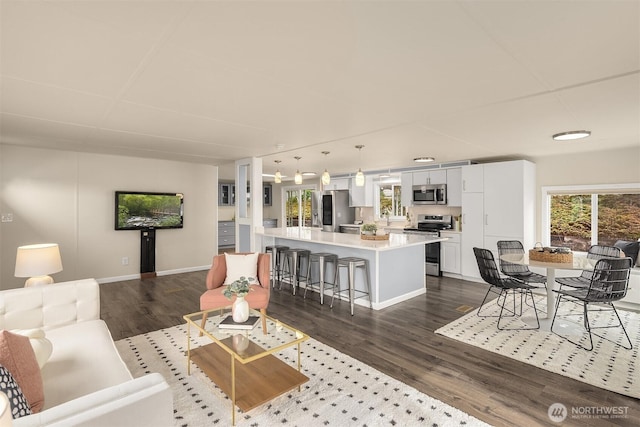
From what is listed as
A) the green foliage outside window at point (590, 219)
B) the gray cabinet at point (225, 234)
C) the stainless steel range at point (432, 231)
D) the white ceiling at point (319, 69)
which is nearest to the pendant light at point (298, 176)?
the white ceiling at point (319, 69)

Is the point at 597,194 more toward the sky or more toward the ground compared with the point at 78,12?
more toward the ground

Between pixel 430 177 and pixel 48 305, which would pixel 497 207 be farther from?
pixel 48 305

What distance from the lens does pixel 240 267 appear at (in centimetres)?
382

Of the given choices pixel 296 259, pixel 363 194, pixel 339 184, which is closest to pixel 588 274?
pixel 296 259

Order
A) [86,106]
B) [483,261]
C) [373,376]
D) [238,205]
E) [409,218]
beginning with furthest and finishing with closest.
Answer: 1. [409,218]
2. [238,205]
3. [483,261]
4. [86,106]
5. [373,376]

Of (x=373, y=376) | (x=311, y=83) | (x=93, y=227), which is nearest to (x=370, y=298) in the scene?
(x=373, y=376)

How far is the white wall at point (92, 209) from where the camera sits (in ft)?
16.0

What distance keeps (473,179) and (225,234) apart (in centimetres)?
751

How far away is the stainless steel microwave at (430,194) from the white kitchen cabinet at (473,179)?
469 mm

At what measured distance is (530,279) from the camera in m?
4.09

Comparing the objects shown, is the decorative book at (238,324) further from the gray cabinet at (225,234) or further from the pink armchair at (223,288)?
the gray cabinet at (225,234)

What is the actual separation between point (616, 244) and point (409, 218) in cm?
361

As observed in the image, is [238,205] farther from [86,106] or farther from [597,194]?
[597,194]

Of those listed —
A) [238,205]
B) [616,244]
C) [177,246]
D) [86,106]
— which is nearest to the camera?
[86,106]
